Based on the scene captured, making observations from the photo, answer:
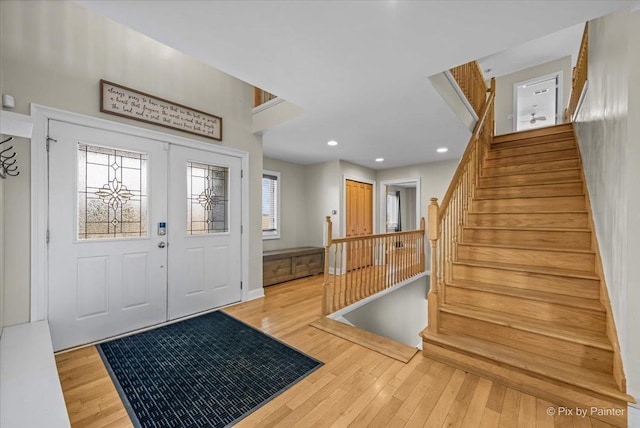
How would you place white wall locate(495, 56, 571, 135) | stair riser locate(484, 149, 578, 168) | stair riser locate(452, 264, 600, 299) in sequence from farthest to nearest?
white wall locate(495, 56, 571, 135), stair riser locate(484, 149, 578, 168), stair riser locate(452, 264, 600, 299)

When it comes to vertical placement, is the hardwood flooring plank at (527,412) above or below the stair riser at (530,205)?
below

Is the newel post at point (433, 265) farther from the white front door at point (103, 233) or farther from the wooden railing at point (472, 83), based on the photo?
the white front door at point (103, 233)

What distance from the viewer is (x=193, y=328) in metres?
2.80

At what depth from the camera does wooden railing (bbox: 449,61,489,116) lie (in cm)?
344

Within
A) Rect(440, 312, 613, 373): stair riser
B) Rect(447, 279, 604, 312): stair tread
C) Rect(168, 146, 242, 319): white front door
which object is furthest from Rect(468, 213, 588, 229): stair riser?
Rect(168, 146, 242, 319): white front door

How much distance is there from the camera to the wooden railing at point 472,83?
344 cm

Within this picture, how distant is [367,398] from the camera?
1734 millimetres

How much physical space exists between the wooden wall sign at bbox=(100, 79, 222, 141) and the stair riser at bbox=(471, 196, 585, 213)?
3.40 m

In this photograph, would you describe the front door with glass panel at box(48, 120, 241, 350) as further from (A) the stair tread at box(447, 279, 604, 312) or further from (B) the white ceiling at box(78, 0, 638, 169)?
Answer: (A) the stair tread at box(447, 279, 604, 312)

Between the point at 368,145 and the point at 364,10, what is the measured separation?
112 inches

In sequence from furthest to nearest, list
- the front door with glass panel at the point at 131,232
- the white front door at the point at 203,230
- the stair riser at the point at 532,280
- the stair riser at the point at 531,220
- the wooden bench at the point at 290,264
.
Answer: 1. the wooden bench at the point at 290,264
2. the white front door at the point at 203,230
3. the stair riser at the point at 531,220
4. the front door with glass panel at the point at 131,232
5. the stair riser at the point at 532,280

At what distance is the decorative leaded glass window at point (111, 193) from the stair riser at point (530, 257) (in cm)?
343

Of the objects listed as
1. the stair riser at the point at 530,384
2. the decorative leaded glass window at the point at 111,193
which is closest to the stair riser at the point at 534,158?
the stair riser at the point at 530,384

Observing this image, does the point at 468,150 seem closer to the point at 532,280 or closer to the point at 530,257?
the point at 530,257
